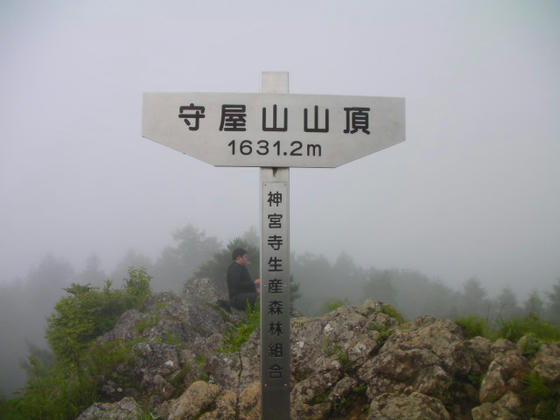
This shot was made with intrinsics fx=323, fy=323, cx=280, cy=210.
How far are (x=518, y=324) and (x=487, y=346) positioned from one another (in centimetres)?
90

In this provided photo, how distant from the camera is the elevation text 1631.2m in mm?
4141

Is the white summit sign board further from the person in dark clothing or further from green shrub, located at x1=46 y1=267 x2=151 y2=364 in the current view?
green shrub, located at x1=46 y1=267 x2=151 y2=364

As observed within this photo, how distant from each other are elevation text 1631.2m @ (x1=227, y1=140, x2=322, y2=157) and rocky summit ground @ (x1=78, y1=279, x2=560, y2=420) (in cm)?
304

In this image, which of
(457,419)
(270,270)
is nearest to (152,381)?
(270,270)

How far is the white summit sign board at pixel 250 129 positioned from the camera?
4133 millimetres

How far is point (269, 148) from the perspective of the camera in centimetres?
416

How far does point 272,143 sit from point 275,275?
172 centimetres

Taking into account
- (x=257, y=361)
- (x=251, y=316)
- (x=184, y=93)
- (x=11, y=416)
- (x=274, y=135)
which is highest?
(x=184, y=93)

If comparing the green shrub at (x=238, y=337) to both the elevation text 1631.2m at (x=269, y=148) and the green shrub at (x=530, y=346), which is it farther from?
the green shrub at (x=530, y=346)

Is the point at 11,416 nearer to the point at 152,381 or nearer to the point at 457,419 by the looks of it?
the point at 152,381

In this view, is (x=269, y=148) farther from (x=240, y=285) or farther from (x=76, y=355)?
(x=76, y=355)

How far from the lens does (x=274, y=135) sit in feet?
13.6

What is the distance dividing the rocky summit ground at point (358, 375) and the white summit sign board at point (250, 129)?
2.93 metres

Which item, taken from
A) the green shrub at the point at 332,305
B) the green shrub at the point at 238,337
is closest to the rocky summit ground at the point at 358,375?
the green shrub at the point at 238,337
